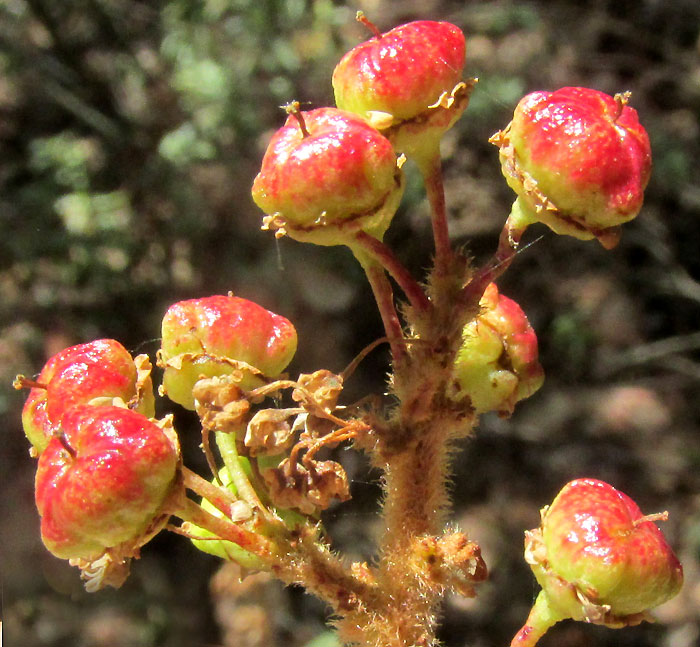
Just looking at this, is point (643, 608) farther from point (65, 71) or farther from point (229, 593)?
point (65, 71)

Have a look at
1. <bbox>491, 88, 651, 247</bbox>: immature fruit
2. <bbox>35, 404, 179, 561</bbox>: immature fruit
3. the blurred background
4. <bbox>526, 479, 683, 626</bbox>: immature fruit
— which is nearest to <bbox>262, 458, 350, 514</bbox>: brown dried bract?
<bbox>35, 404, 179, 561</bbox>: immature fruit

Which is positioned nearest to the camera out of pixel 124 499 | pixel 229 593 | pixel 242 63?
pixel 124 499

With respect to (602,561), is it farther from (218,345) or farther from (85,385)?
(85,385)

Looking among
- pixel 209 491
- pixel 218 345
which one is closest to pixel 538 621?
pixel 209 491

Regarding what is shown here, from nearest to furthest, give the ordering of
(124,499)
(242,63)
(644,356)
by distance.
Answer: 1. (124,499)
2. (242,63)
3. (644,356)

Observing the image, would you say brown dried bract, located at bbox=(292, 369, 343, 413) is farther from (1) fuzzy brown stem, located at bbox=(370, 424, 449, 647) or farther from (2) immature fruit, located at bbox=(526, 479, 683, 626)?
(2) immature fruit, located at bbox=(526, 479, 683, 626)

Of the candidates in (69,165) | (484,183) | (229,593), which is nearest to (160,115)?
(69,165)
